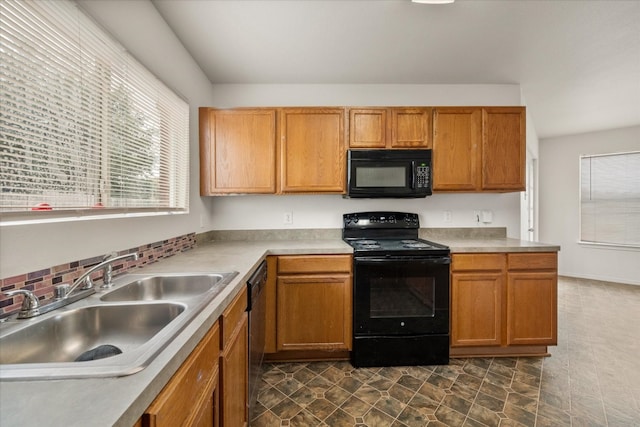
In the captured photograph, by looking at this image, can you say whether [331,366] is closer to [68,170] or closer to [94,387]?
[94,387]

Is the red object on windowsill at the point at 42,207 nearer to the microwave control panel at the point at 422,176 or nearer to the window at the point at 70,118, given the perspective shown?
the window at the point at 70,118

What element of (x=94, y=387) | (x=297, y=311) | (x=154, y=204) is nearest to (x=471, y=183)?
(x=297, y=311)

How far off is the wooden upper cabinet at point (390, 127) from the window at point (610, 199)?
13.4ft

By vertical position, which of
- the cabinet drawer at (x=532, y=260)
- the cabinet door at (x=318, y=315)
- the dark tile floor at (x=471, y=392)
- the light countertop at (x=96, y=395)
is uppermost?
the light countertop at (x=96, y=395)

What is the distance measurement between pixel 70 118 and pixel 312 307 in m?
1.83

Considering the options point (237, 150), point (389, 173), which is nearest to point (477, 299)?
point (389, 173)

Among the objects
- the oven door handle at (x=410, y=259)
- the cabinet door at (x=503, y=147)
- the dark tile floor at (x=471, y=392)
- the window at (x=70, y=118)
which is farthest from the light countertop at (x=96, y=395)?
the cabinet door at (x=503, y=147)

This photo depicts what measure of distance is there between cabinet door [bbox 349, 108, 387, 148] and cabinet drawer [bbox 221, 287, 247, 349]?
1.64 metres

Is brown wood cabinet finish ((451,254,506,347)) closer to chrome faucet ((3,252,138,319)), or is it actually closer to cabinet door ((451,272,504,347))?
cabinet door ((451,272,504,347))

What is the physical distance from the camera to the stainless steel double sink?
62 centimetres

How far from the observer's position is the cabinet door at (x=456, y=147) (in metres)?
2.51

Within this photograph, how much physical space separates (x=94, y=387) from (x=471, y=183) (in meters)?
2.76

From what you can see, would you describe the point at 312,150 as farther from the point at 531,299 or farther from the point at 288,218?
the point at 531,299

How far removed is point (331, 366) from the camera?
7.28 feet
